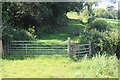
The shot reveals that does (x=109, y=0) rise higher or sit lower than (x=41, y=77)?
higher

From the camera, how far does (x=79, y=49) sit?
18.0 meters

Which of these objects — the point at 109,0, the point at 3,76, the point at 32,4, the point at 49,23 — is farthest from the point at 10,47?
the point at 109,0

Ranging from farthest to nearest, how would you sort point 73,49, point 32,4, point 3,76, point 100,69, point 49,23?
1. point 49,23
2. point 32,4
3. point 73,49
4. point 100,69
5. point 3,76

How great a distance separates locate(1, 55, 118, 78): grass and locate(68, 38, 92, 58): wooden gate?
0.84 m

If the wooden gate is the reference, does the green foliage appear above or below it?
above

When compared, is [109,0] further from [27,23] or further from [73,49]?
[73,49]

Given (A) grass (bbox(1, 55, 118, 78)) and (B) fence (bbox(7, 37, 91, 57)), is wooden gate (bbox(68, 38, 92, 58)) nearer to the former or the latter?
(B) fence (bbox(7, 37, 91, 57))

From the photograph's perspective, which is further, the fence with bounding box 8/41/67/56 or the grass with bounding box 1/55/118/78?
the fence with bounding box 8/41/67/56

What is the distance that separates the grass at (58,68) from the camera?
1264 cm

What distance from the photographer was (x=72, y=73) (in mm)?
13297

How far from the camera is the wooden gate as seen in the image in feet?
58.0

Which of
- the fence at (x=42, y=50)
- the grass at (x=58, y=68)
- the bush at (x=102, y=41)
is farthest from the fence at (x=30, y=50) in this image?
the bush at (x=102, y=41)

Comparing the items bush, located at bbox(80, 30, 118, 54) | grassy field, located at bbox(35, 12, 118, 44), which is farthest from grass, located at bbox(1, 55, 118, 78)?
grassy field, located at bbox(35, 12, 118, 44)

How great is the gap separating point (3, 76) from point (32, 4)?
1676cm
